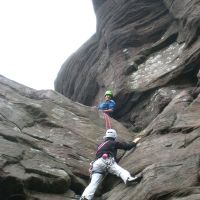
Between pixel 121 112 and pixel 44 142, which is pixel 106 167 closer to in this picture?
pixel 44 142

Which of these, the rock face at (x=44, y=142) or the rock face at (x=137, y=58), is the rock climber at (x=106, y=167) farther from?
the rock face at (x=137, y=58)

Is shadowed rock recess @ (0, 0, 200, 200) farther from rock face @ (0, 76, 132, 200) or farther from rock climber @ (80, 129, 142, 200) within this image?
rock climber @ (80, 129, 142, 200)

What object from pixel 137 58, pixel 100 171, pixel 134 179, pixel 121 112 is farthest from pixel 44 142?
pixel 137 58

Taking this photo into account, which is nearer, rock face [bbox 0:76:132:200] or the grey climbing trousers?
the grey climbing trousers

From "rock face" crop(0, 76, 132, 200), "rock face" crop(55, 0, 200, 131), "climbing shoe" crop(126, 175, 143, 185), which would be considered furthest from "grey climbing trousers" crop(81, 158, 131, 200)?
"rock face" crop(55, 0, 200, 131)

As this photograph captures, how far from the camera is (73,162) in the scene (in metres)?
22.7

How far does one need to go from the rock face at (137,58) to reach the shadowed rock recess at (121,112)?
3.0 inches

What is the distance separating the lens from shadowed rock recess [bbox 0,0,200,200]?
19.5 m

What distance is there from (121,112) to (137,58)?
15.0ft

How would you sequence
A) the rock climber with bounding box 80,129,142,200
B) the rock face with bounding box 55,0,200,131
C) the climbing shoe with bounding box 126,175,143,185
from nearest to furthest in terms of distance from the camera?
the climbing shoe with bounding box 126,175,143,185 → the rock climber with bounding box 80,129,142,200 → the rock face with bounding box 55,0,200,131

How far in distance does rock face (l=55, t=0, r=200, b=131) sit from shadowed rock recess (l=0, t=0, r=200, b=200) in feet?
0.25

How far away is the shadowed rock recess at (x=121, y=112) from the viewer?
19.5 metres

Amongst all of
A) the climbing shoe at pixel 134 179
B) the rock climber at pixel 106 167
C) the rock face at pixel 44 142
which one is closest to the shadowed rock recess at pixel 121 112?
the rock face at pixel 44 142

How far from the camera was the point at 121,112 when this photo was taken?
33.1 meters
